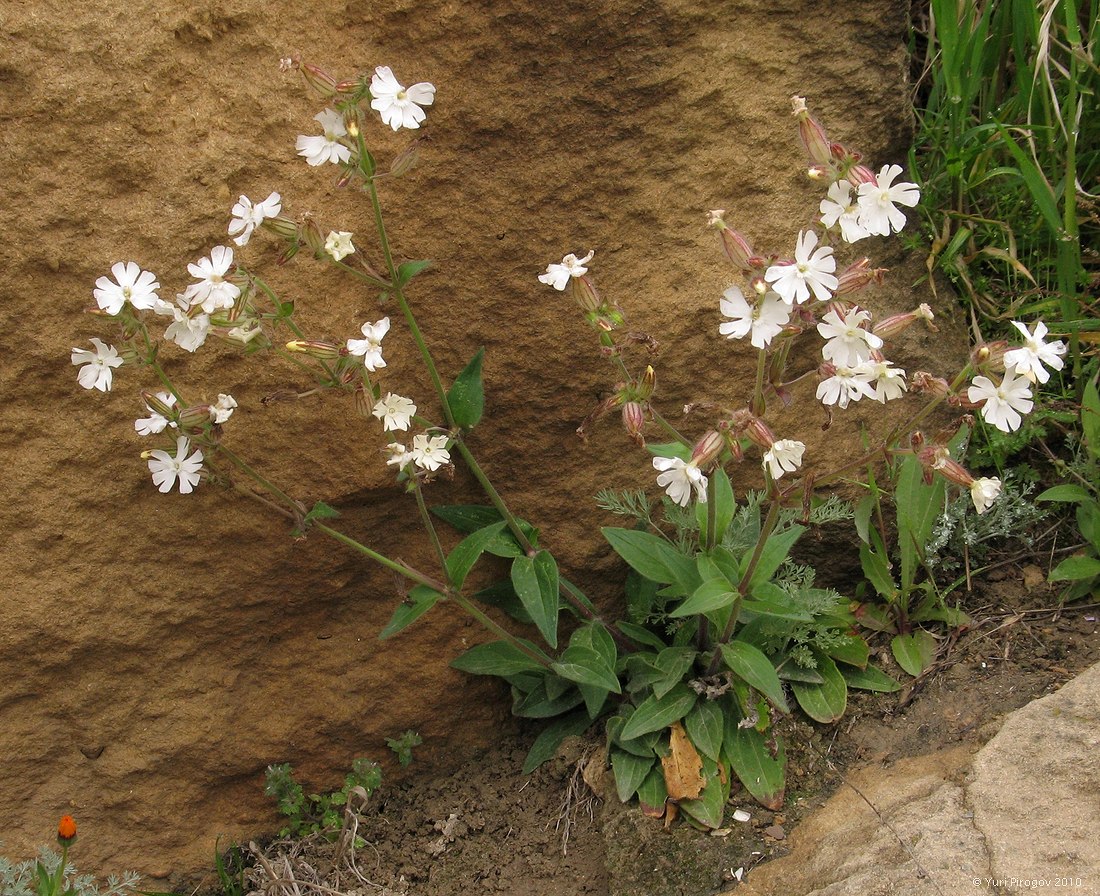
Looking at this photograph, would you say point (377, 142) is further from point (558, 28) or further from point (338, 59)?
point (558, 28)

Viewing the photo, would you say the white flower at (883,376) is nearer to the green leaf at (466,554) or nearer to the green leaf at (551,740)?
the green leaf at (466,554)

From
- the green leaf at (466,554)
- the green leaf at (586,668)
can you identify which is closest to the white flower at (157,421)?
the green leaf at (466,554)

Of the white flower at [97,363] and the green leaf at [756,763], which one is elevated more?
the white flower at [97,363]

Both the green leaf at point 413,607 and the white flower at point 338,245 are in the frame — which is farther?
the green leaf at point 413,607

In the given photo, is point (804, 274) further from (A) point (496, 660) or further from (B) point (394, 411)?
(A) point (496, 660)

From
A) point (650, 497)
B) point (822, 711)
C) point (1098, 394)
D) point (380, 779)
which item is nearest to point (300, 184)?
point (650, 497)
